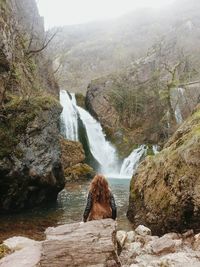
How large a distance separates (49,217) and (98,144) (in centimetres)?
2406

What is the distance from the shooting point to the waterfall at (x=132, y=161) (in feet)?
119

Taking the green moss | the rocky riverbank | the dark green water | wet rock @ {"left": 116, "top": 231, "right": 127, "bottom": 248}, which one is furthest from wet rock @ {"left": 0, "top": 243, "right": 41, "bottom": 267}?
the green moss

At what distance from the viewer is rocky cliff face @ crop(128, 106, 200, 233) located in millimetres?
9391

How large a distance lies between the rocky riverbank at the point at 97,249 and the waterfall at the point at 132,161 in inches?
1065

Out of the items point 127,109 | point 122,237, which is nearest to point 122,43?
point 127,109

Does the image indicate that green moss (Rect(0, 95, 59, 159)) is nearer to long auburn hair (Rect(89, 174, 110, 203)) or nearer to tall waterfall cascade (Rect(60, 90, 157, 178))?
long auburn hair (Rect(89, 174, 110, 203))

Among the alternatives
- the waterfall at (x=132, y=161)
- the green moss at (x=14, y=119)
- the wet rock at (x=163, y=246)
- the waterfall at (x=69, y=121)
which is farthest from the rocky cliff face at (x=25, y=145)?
the waterfall at (x=132, y=161)

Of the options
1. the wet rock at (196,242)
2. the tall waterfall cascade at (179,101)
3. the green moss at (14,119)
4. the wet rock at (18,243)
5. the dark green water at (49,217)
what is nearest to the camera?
the wet rock at (18,243)

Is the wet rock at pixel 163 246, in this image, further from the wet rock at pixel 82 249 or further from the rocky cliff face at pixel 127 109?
the rocky cliff face at pixel 127 109

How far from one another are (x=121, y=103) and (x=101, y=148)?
8.55m

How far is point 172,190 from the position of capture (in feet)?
33.6

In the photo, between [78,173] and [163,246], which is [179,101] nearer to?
[78,173]

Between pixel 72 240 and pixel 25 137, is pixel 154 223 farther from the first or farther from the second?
pixel 25 137

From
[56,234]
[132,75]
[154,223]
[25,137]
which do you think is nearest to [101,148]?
[132,75]
